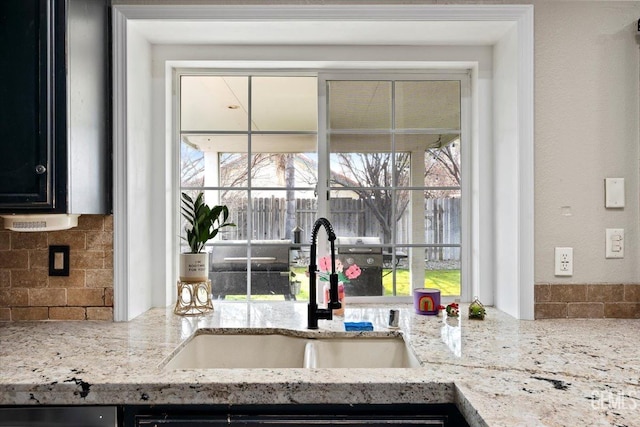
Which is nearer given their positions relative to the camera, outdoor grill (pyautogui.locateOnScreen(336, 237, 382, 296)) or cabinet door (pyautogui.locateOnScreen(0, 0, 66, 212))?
cabinet door (pyautogui.locateOnScreen(0, 0, 66, 212))

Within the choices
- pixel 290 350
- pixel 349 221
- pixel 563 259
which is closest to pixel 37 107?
pixel 290 350

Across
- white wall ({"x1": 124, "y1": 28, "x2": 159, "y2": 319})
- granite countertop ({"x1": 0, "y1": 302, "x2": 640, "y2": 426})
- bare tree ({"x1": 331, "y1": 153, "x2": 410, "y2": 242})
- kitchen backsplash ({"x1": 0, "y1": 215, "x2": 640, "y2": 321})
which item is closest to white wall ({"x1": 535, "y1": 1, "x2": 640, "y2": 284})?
granite countertop ({"x1": 0, "y1": 302, "x2": 640, "y2": 426})

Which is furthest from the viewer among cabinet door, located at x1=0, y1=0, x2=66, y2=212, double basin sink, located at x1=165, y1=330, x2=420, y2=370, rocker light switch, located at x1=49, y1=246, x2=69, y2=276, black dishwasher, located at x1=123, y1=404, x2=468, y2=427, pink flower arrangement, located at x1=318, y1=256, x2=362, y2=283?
pink flower arrangement, located at x1=318, y1=256, x2=362, y2=283

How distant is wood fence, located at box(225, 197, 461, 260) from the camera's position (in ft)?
6.87

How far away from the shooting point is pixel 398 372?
47.8 inches

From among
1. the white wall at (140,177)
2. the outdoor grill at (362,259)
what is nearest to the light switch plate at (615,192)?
the outdoor grill at (362,259)

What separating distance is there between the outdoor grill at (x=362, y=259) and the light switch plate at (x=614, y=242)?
0.89m

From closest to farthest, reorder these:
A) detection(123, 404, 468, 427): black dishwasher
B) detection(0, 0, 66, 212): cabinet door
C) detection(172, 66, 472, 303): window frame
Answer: detection(123, 404, 468, 427): black dishwasher
detection(0, 0, 66, 212): cabinet door
detection(172, 66, 472, 303): window frame

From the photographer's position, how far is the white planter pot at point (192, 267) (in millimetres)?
1805

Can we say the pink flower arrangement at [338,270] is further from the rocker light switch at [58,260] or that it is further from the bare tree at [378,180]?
the rocker light switch at [58,260]

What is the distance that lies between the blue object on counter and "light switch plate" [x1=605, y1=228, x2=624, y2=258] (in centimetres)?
97

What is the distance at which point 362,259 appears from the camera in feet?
6.87

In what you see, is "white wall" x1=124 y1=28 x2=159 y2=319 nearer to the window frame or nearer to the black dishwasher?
the window frame

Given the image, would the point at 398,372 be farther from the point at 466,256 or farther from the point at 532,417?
the point at 466,256
